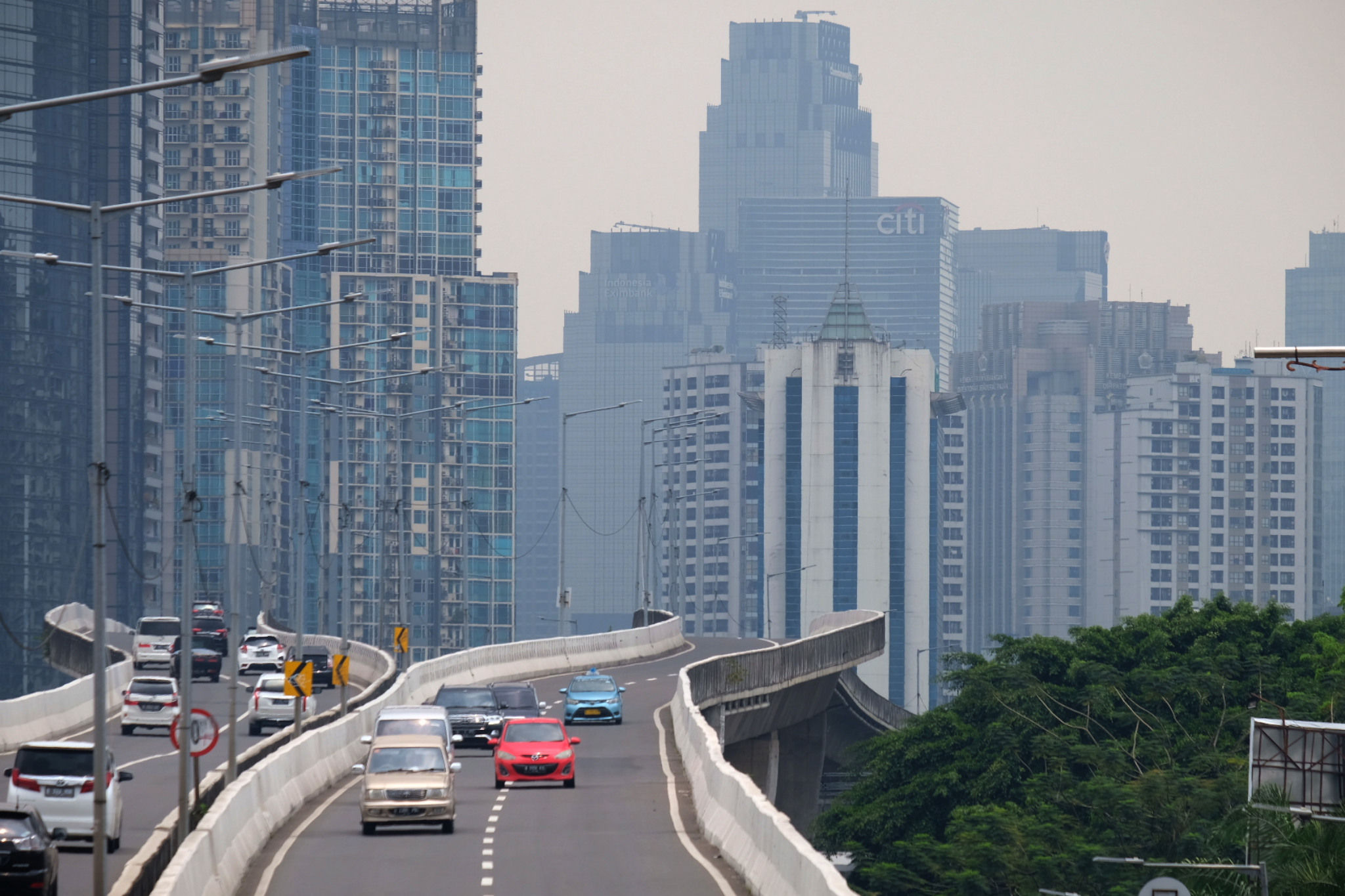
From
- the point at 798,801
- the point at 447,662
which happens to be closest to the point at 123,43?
the point at 798,801

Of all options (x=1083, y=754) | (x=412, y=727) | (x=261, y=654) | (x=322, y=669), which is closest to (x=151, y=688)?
(x=322, y=669)

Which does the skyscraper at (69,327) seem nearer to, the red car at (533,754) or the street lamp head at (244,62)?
the red car at (533,754)

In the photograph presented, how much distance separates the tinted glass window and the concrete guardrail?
42.8 ft

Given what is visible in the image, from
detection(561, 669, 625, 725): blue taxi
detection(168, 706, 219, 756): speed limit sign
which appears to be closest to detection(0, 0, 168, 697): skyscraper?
detection(561, 669, 625, 725): blue taxi

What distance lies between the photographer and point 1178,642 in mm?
71812

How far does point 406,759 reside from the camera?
33.6 m

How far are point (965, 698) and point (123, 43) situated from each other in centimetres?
12621

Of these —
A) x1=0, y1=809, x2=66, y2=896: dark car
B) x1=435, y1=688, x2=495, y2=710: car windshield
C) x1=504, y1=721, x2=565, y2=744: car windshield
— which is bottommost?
x1=435, y1=688, x2=495, y2=710: car windshield

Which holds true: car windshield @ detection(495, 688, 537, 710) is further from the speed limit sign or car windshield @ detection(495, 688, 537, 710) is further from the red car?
the speed limit sign

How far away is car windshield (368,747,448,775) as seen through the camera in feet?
110

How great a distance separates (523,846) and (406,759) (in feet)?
10.5

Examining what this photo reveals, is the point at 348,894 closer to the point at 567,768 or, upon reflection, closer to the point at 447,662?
the point at 567,768

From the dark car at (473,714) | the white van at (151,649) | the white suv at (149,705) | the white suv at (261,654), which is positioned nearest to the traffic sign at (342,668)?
the dark car at (473,714)

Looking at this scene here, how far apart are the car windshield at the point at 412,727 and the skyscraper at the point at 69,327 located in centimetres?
10722
